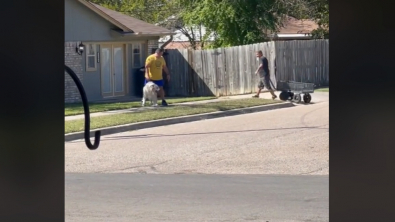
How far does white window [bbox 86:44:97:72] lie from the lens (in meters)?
25.9

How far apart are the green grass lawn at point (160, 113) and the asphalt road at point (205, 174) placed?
0.80 metres

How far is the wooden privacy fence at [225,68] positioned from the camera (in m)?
27.5

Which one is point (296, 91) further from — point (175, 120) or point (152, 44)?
point (152, 44)

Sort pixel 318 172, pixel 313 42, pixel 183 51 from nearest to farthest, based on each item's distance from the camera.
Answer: pixel 318 172
pixel 183 51
pixel 313 42

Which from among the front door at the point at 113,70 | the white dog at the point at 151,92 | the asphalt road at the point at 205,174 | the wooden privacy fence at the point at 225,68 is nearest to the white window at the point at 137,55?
the front door at the point at 113,70

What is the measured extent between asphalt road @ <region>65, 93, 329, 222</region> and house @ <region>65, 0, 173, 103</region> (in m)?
8.11

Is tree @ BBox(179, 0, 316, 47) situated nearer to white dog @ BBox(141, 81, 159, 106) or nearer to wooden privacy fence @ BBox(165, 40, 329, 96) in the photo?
wooden privacy fence @ BBox(165, 40, 329, 96)

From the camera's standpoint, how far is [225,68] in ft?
91.1

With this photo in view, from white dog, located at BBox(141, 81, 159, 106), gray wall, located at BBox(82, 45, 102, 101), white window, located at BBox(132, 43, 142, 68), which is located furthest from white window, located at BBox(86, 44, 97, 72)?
white dog, located at BBox(141, 81, 159, 106)
